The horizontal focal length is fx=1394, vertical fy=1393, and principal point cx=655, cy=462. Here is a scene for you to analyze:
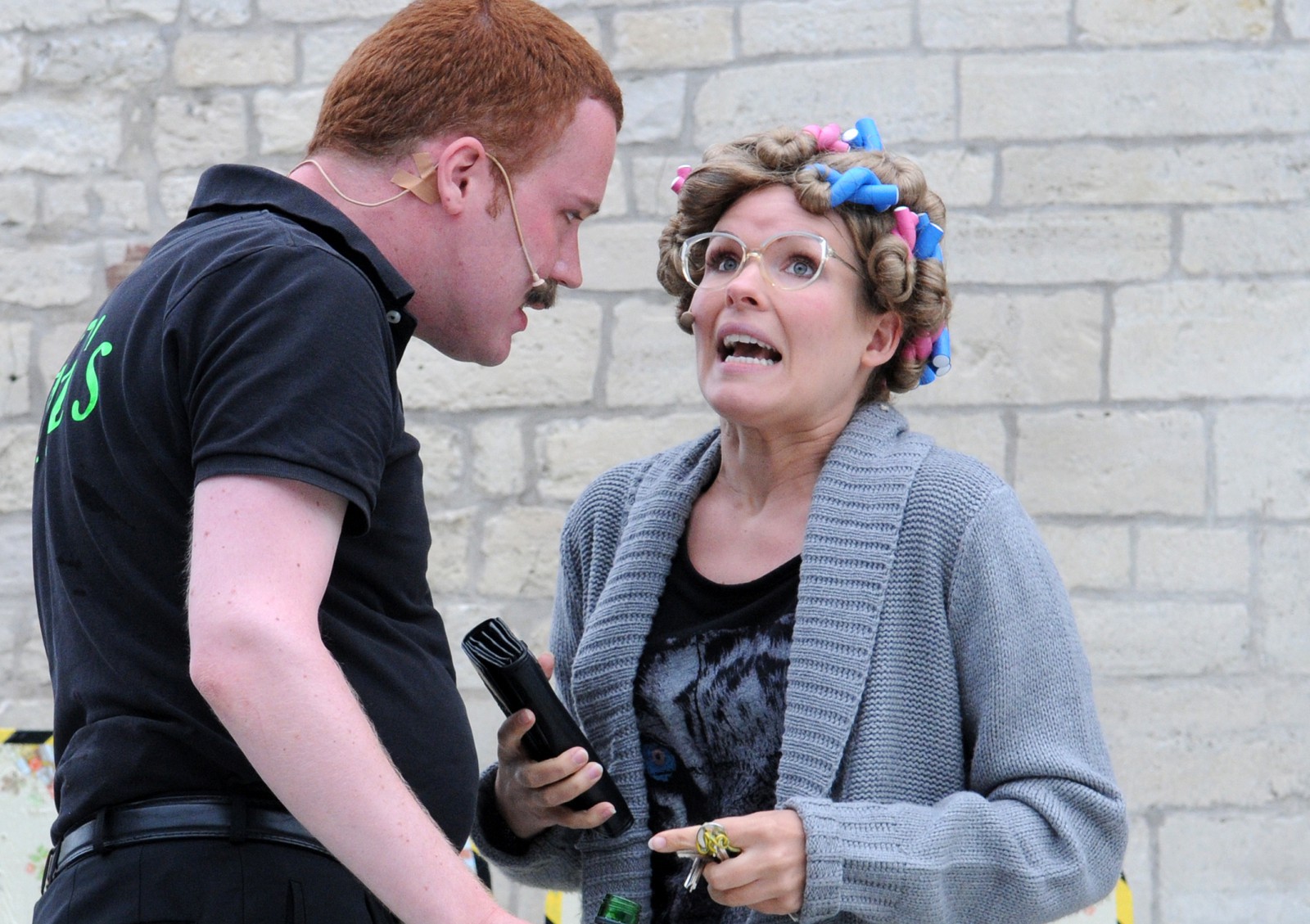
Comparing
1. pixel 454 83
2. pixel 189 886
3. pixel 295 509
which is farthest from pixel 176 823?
pixel 454 83

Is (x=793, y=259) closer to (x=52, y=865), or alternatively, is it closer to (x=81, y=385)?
(x=81, y=385)

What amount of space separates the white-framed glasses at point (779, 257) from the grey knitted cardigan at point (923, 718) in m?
0.24

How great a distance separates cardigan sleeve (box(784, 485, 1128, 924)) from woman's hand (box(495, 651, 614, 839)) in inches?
10.5

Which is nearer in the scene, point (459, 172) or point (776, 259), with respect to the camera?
point (459, 172)

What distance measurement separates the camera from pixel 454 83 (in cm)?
159

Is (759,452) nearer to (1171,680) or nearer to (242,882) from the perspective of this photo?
(242,882)

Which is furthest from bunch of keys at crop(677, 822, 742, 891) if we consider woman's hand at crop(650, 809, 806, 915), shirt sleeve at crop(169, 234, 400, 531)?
shirt sleeve at crop(169, 234, 400, 531)

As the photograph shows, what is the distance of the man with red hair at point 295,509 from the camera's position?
47.8 inches

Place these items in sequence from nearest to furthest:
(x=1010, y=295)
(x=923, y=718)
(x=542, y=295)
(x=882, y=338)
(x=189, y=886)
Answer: (x=189, y=886), (x=923, y=718), (x=542, y=295), (x=882, y=338), (x=1010, y=295)

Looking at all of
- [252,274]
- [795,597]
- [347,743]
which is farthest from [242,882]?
[795,597]

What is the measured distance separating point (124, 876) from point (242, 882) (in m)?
0.11

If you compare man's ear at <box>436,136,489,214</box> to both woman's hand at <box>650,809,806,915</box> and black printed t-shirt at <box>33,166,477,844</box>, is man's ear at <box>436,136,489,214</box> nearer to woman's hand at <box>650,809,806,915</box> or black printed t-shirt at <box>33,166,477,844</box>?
black printed t-shirt at <box>33,166,477,844</box>

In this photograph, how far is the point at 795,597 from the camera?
1.82m

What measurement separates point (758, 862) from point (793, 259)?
83 centimetres
